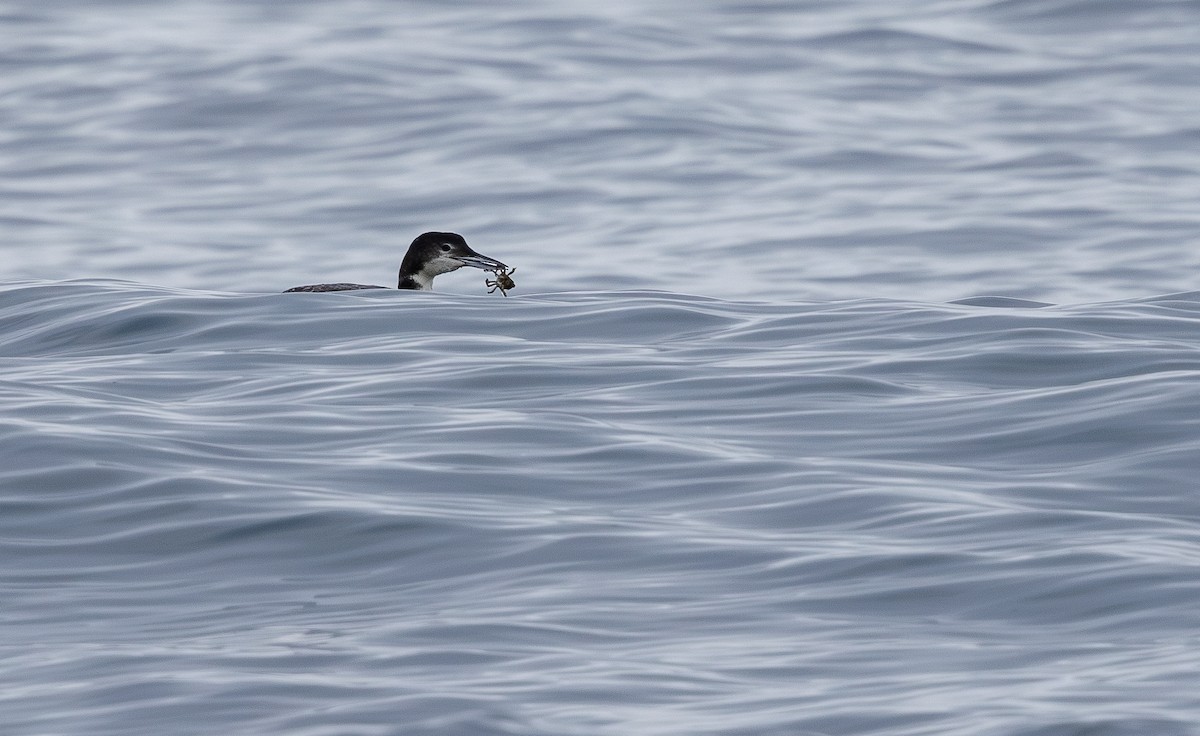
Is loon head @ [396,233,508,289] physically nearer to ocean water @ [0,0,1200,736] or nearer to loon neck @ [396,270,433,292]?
loon neck @ [396,270,433,292]

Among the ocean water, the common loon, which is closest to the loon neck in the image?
the common loon

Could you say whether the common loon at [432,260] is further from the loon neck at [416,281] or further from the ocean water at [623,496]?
the ocean water at [623,496]

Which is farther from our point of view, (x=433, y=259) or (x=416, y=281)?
(x=433, y=259)

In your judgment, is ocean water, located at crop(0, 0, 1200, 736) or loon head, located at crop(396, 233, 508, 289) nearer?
ocean water, located at crop(0, 0, 1200, 736)

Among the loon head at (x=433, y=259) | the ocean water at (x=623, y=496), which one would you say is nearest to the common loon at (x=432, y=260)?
the loon head at (x=433, y=259)

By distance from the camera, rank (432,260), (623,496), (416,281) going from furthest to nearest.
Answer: (432,260) < (416,281) < (623,496)

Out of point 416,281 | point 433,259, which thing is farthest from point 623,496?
point 433,259

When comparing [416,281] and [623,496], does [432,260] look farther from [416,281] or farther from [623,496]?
[623,496]

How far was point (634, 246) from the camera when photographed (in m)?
21.1

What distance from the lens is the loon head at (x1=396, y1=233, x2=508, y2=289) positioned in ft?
47.2

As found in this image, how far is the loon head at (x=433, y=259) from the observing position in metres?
14.4

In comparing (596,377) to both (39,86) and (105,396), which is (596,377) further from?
(39,86)

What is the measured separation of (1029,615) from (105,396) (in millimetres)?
4679

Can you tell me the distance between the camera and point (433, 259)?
14477mm
